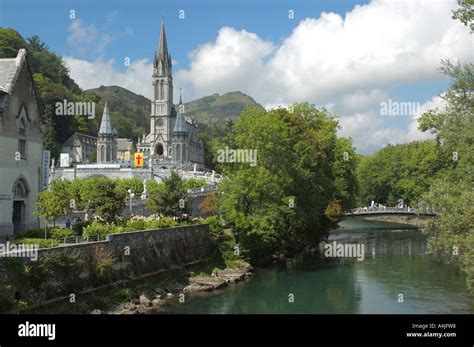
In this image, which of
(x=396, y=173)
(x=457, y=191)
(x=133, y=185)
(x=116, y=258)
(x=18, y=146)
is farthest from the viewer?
(x=396, y=173)

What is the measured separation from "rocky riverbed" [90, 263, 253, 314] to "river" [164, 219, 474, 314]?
0.77 metres

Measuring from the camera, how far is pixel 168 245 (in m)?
38.6

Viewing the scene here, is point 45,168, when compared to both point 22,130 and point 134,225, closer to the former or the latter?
point 22,130

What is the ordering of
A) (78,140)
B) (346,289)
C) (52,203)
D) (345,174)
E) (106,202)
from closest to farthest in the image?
1. (52,203)
2. (346,289)
3. (106,202)
4. (345,174)
5. (78,140)

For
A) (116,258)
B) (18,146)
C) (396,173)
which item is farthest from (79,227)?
(396,173)

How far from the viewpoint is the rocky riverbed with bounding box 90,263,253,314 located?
29084 millimetres

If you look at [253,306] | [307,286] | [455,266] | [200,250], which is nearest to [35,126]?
[200,250]

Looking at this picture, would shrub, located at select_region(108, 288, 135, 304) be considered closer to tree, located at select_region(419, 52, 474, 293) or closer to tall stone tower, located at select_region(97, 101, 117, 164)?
tree, located at select_region(419, 52, 474, 293)

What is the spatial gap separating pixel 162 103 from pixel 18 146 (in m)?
142

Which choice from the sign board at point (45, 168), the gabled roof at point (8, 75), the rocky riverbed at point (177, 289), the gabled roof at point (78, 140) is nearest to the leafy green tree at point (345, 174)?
the rocky riverbed at point (177, 289)

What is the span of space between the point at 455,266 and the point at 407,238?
25109mm

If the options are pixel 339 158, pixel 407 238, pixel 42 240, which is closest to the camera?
pixel 42 240

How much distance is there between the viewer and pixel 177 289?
35.3 m
